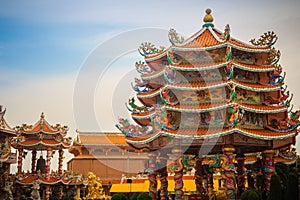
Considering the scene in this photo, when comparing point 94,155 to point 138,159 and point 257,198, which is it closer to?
point 138,159

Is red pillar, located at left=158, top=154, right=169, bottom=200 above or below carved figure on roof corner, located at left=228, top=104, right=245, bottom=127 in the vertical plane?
below

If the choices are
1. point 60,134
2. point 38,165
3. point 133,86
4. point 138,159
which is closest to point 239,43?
point 133,86

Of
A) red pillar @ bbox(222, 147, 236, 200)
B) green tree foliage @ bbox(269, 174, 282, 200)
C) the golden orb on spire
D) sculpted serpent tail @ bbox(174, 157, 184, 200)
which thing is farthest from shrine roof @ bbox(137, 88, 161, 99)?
green tree foliage @ bbox(269, 174, 282, 200)

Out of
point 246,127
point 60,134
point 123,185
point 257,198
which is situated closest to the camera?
point 257,198

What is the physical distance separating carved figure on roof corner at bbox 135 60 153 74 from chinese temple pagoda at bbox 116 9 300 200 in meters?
1.08

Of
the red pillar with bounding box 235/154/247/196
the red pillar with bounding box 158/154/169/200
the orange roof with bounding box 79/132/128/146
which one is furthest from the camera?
the orange roof with bounding box 79/132/128/146

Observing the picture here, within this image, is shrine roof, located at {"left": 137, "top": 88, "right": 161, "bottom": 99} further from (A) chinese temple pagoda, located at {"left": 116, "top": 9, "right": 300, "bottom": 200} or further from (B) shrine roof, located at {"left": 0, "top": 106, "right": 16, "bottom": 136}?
(B) shrine roof, located at {"left": 0, "top": 106, "right": 16, "bottom": 136}

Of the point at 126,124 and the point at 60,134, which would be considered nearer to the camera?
the point at 126,124

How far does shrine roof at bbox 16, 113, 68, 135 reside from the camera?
43188mm

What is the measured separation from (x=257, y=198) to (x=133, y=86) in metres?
11.8

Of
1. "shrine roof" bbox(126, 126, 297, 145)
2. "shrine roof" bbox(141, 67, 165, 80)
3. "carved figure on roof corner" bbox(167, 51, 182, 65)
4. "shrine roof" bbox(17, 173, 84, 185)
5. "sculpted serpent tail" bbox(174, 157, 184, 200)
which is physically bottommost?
"sculpted serpent tail" bbox(174, 157, 184, 200)

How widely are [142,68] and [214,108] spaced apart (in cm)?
771

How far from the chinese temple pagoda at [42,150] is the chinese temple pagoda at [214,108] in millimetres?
18287

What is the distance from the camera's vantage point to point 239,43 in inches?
1064
